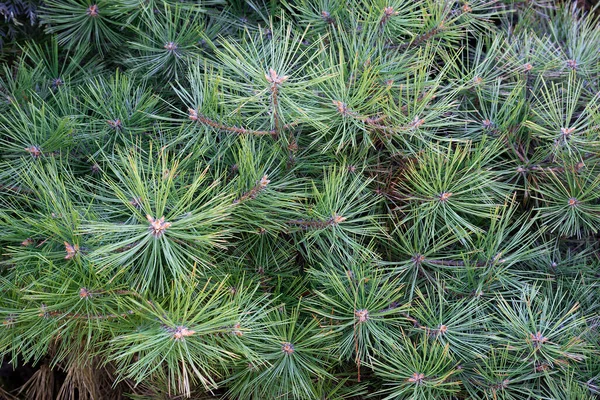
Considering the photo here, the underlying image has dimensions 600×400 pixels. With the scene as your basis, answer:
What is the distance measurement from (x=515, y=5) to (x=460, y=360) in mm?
817

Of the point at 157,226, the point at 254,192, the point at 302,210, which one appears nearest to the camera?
the point at 157,226

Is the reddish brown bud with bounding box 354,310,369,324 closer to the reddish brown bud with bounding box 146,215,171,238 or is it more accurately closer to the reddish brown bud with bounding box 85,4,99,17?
the reddish brown bud with bounding box 146,215,171,238

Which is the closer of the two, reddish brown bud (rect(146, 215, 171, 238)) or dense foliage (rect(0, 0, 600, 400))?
reddish brown bud (rect(146, 215, 171, 238))

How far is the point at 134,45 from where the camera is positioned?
1079 mm

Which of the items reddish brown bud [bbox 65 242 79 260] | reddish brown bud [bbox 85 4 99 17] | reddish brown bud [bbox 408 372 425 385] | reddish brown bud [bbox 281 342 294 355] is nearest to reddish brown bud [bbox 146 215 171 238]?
reddish brown bud [bbox 65 242 79 260]

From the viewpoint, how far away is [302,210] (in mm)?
976

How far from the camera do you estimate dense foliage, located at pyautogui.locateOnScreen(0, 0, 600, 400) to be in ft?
2.72

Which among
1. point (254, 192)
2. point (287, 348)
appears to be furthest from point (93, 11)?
point (287, 348)

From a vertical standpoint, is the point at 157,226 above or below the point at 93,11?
below

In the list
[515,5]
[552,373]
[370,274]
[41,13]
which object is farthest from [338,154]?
[41,13]

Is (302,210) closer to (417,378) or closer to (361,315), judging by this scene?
(361,315)

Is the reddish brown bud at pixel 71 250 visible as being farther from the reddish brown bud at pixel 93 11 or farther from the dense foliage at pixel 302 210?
the reddish brown bud at pixel 93 11

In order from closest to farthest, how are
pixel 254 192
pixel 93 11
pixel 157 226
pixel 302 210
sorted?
pixel 157 226
pixel 254 192
pixel 302 210
pixel 93 11

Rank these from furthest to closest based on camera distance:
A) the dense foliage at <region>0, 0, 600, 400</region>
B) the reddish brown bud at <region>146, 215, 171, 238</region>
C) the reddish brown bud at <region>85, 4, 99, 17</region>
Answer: the reddish brown bud at <region>85, 4, 99, 17</region>, the dense foliage at <region>0, 0, 600, 400</region>, the reddish brown bud at <region>146, 215, 171, 238</region>
